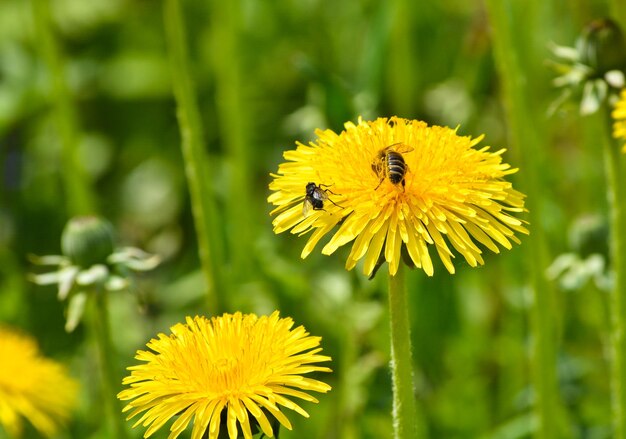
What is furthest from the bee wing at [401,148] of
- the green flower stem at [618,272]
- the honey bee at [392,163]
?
the green flower stem at [618,272]

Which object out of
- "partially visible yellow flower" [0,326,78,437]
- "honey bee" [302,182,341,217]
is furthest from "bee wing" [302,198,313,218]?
"partially visible yellow flower" [0,326,78,437]

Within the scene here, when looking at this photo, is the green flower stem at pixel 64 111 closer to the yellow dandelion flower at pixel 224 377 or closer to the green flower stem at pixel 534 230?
the green flower stem at pixel 534 230

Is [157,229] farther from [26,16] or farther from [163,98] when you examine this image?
[26,16]

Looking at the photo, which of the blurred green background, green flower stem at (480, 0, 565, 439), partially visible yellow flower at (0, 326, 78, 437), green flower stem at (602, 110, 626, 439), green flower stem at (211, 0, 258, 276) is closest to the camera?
green flower stem at (602, 110, 626, 439)

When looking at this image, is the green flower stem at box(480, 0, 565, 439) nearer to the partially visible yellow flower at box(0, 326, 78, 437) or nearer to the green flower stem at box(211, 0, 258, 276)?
the green flower stem at box(211, 0, 258, 276)

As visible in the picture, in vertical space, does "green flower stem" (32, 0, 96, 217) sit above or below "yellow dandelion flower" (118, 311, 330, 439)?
above

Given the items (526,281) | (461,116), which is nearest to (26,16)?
(461,116)
